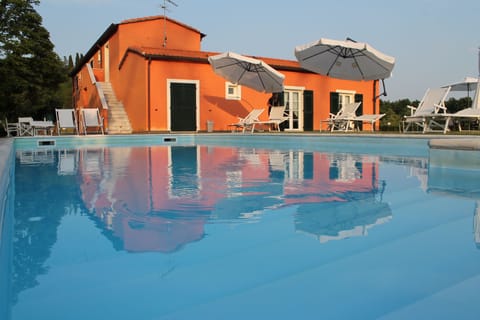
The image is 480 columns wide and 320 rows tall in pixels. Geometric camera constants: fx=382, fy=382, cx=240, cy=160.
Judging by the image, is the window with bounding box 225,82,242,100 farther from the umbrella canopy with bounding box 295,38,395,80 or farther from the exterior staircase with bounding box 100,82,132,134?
the umbrella canopy with bounding box 295,38,395,80

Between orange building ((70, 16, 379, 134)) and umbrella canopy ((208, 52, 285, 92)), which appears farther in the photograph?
orange building ((70, 16, 379, 134))

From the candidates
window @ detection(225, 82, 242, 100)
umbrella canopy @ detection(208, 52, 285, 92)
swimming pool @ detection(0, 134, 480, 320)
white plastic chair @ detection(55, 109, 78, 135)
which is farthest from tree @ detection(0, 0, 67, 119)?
swimming pool @ detection(0, 134, 480, 320)

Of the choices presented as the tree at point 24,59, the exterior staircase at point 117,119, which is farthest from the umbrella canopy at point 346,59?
the tree at point 24,59

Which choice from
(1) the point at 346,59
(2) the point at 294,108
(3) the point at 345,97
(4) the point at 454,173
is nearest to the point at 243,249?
(4) the point at 454,173

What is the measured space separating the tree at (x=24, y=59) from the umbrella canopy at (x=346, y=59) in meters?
10.0

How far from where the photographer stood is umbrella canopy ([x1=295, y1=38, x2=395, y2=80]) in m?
9.73

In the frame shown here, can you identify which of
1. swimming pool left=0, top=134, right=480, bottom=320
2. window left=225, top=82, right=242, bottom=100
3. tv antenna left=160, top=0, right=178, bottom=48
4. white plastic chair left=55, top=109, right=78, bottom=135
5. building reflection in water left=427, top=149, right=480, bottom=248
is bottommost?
swimming pool left=0, top=134, right=480, bottom=320

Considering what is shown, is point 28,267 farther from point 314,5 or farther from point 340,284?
point 314,5

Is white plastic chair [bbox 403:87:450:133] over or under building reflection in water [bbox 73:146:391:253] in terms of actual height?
over

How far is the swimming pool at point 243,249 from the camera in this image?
59.0 inches

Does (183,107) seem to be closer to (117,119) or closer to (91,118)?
(117,119)

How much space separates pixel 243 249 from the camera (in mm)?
2143

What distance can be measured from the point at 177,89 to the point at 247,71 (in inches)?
118

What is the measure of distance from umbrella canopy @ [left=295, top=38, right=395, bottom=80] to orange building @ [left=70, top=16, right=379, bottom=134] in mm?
5273
